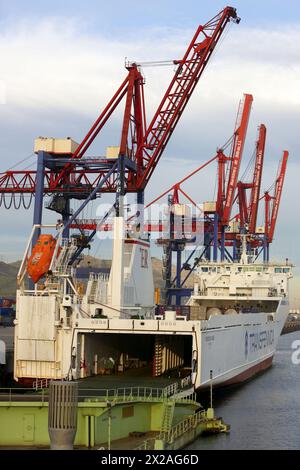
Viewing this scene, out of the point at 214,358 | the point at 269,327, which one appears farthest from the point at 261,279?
the point at 214,358

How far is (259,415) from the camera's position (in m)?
39.3

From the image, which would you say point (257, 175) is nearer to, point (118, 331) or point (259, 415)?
point (259, 415)

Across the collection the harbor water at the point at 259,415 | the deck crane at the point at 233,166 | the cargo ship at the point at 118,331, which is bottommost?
the harbor water at the point at 259,415

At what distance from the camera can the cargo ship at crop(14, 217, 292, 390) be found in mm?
37469

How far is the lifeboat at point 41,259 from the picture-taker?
133 feet

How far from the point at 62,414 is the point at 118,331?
15014 mm

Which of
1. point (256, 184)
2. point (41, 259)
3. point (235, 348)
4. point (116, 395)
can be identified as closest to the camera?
point (116, 395)

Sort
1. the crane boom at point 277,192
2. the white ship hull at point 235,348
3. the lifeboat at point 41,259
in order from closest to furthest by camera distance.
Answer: the white ship hull at point 235,348 < the lifeboat at point 41,259 < the crane boom at point 277,192

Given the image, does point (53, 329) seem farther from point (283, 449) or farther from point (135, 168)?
point (135, 168)

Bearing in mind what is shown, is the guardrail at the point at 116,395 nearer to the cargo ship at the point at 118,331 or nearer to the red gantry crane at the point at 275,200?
the cargo ship at the point at 118,331

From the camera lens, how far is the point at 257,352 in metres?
59.3

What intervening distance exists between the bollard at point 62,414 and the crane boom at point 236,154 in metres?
71.4

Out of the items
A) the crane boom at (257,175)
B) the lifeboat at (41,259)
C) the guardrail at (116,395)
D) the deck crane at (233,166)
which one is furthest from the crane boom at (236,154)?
the guardrail at (116,395)

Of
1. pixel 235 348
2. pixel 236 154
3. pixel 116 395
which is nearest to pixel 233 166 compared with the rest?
pixel 236 154
